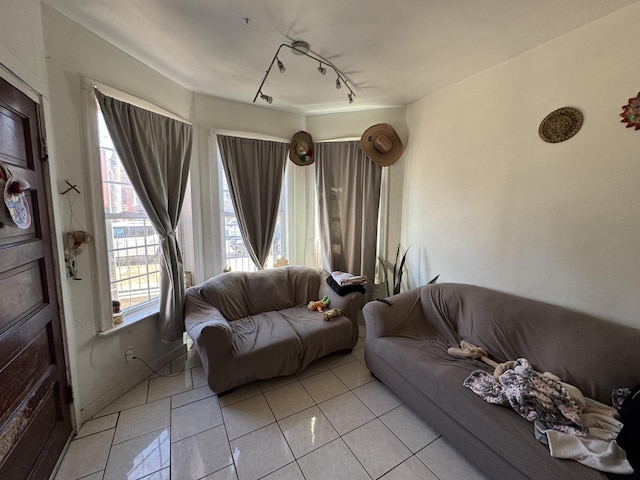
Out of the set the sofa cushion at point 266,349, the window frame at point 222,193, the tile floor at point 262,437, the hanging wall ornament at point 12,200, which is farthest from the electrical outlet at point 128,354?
the hanging wall ornament at point 12,200

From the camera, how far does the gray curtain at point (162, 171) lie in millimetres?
1863

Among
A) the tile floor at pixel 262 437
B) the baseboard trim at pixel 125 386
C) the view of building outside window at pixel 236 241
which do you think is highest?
the view of building outside window at pixel 236 241

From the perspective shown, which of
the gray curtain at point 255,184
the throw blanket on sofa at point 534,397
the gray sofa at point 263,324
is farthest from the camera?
the gray curtain at point 255,184

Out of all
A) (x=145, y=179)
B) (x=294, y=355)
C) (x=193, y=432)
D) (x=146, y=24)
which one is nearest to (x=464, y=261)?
(x=294, y=355)

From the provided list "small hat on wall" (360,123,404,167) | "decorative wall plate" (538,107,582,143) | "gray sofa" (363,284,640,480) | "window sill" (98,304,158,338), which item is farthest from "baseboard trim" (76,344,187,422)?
"decorative wall plate" (538,107,582,143)

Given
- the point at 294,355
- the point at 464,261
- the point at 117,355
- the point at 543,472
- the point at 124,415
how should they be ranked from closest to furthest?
the point at 543,472 < the point at 124,415 < the point at 117,355 < the point at 294,355 < the point at 464,261

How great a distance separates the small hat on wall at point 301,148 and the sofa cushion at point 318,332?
73.5 inches

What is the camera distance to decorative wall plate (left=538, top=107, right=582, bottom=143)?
1650 millimetres

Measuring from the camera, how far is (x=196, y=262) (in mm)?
2652

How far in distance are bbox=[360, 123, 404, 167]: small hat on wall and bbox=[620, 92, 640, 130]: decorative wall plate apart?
5.55 ft

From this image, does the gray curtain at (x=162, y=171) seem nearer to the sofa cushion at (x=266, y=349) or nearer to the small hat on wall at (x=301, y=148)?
the sofa cushion at (x=266, y=349)

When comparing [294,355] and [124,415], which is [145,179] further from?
[294,355]

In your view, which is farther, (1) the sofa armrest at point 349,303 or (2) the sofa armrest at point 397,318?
(1) the sofa armrest at point 349,303

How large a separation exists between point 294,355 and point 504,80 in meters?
2.84
